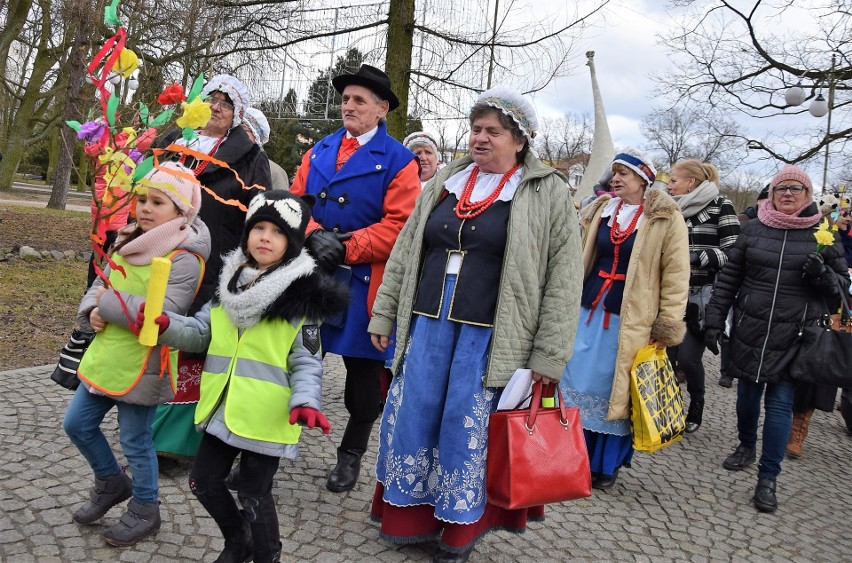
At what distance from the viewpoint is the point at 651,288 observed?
4.17 meters

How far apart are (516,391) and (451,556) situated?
0.76m

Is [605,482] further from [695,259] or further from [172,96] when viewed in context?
[172,96]

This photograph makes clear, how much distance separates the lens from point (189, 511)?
3.16 m

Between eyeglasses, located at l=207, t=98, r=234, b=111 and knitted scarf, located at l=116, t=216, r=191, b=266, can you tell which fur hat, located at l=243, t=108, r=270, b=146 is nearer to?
eyeglasses, located at l=207, t=98, r=234, b=111

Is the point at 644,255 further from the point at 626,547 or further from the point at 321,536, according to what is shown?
→ the point at 321,536

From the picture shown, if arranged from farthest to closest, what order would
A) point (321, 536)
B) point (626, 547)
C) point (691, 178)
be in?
point (691, 178) → point (626, 547) → point (321, 536)

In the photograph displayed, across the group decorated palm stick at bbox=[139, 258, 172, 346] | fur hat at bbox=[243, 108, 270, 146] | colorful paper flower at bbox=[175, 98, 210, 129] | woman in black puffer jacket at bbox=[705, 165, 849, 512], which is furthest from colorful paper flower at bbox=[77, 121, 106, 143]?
woman in black puffer jacket at bbox=[705, 165, 849, 512]

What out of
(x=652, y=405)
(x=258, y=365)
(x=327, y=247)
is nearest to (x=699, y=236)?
(x=652, y=405)

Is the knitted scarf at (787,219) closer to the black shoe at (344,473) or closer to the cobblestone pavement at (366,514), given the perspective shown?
the cobblestone pavement at (366,514)

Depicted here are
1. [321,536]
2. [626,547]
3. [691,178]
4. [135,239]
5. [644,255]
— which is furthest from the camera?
[691,178]

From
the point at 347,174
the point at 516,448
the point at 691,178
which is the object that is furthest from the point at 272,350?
the point at 691,178

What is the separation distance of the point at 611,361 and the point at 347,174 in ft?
6.48

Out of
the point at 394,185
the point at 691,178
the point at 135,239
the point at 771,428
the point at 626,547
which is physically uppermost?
the point at 691,178

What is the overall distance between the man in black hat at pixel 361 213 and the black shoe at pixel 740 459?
281 centimetres
